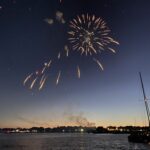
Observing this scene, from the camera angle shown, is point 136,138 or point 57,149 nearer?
point 57,149

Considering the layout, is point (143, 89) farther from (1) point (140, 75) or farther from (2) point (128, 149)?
(2) point (128, 149)

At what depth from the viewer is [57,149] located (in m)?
108

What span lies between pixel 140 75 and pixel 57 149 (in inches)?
1716

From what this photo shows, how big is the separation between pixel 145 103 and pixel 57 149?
38.5 meters

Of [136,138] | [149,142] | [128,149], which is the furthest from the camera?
[136,138]

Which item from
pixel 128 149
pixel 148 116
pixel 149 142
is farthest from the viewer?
pixel 149 142

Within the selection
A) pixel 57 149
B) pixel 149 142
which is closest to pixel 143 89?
pixel 149 142

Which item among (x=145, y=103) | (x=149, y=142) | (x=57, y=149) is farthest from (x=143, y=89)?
(x=57, y=149)

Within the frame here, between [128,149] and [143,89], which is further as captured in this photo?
[143,89]

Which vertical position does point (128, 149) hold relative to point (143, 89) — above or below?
below

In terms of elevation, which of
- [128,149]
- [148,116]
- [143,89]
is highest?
[143,89]

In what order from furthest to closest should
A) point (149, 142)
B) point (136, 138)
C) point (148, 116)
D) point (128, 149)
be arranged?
point (136, 138) → point (149, 142) → point (148, 116) → point (128, 149)

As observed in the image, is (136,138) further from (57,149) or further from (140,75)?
(57,149)

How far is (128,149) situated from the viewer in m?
107
